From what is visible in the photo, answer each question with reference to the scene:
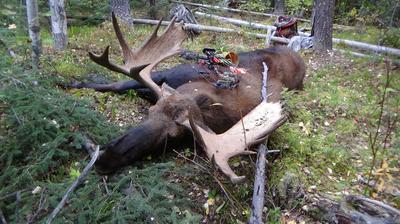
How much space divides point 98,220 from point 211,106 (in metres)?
2.18

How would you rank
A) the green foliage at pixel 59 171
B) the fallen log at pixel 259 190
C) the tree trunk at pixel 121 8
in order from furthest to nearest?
1. the tree trunk at pixel 121 8
2. the fallen log at pixel 259 190
3. the green foliage at pixel 59 171

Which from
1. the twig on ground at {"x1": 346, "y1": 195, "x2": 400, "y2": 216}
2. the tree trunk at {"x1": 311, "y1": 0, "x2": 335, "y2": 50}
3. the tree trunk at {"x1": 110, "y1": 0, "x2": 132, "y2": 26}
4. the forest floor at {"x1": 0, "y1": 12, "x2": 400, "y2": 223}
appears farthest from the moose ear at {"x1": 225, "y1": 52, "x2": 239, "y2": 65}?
the tree trunk at {"x1": 110, "y1": 0, "x2": 132, "y2": 26}

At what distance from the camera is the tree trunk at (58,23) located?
23.6 ft

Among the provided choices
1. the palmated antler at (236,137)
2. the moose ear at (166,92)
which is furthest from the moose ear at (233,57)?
the palmated antler at (236,137)

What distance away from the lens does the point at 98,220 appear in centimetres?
304

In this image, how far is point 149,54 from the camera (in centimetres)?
557

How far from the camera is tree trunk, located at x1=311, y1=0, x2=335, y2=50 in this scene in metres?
8.80

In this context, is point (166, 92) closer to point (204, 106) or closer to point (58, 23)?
point (204, 106)

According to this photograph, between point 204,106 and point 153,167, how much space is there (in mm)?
1371

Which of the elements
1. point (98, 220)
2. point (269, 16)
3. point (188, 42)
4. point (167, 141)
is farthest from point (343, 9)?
point (98, 220)

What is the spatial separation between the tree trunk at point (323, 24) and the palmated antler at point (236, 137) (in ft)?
16.8

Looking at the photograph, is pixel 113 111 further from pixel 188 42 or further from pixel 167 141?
pixel 188 42

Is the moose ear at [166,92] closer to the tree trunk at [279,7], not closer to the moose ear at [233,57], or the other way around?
the moose ear at [233,57]

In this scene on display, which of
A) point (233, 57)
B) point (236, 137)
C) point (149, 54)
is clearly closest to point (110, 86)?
point (149, 54)
